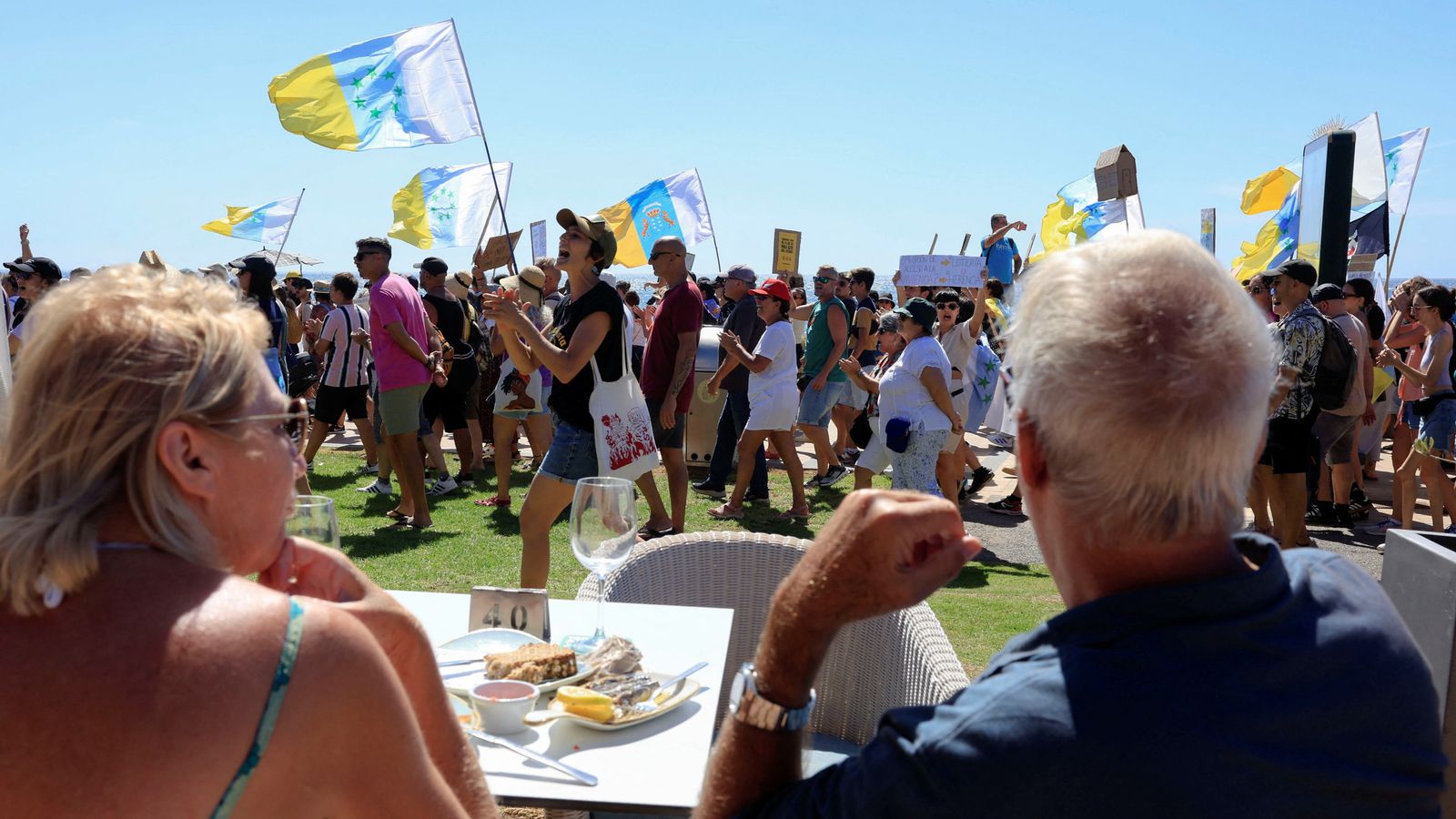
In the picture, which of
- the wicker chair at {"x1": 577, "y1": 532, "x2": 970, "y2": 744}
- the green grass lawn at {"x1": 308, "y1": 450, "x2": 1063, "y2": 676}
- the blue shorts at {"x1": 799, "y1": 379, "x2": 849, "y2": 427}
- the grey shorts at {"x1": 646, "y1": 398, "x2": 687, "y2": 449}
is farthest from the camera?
the blue shorts at {"x1": 799, "y1": 379, "x2": 849, "y2": 427}

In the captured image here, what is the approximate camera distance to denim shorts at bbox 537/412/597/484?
4652 mm

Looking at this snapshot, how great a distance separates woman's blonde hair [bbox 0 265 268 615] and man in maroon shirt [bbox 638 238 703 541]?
565cm

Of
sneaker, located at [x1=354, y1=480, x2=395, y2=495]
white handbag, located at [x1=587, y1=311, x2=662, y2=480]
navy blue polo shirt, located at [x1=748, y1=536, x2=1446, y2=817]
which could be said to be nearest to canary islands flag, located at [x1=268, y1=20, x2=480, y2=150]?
sneaker, located at [x1=354, y1=480, x2=395, y2=495]

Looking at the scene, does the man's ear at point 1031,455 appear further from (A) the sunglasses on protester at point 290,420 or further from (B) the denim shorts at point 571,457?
(B) the denim shorts at point 571,457

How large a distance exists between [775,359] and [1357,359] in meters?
4.29

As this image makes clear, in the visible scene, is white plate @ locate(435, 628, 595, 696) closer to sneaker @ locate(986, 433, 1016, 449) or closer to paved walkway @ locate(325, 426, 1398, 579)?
paved walkway @ locate(325, 426, 1398, 579)

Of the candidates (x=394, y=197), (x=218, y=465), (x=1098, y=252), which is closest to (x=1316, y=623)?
(x=1098, y=252)

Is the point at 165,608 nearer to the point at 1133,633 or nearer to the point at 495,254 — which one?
the point at 1133,633

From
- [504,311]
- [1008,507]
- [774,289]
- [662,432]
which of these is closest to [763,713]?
[504,311]

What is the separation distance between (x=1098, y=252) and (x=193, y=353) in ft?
3.60

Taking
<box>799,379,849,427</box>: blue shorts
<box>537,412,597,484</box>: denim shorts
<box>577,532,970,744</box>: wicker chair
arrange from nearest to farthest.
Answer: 1. <box>577,532,970,744</box>: wicker chair
2. <box>537,412,597,484</box>: denim shorts
3. <box>799,379,849,427</box>: blue shorts

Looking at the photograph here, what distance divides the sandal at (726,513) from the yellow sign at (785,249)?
792 centimetres

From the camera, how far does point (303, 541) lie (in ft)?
5.40

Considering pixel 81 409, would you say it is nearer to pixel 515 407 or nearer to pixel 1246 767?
pixel 1246 767
